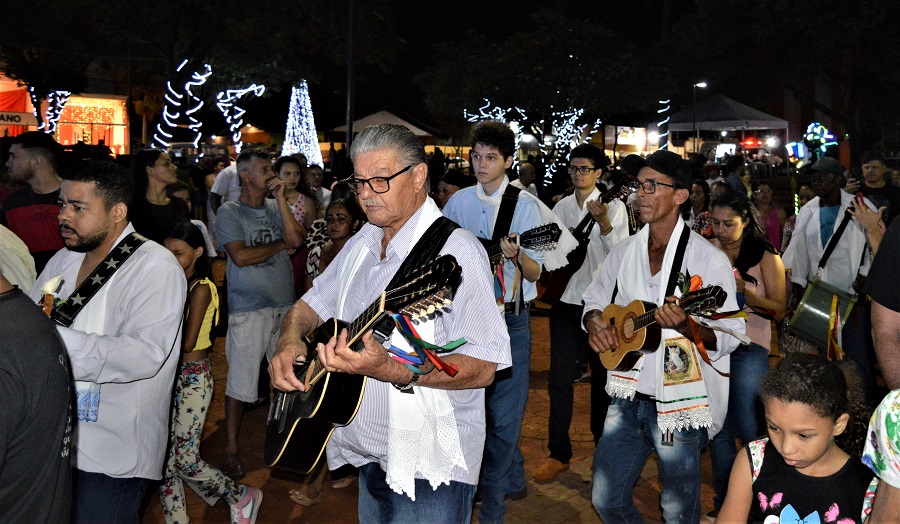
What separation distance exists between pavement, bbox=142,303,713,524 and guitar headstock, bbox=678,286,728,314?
2326mm

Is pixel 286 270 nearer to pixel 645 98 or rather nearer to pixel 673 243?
pixel 673 243

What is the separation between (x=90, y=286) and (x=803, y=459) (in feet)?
9.69

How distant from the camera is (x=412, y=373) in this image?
9.14 feet

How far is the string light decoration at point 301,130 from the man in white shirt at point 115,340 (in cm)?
2509

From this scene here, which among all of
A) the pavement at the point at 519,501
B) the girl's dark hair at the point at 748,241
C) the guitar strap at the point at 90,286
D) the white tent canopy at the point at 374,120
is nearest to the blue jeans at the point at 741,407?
the girl's dark hair at the point at 748,241

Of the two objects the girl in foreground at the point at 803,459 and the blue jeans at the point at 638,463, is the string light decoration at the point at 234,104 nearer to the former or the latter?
the blue jeans at the point at 638,463

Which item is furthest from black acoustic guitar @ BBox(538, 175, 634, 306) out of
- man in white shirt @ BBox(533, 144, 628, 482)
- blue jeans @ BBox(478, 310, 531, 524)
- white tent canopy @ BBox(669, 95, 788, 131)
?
white tent canopy @ BBox(669, 95, 788, 131)

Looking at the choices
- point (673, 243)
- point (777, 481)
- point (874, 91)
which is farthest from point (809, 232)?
point (874, 91)

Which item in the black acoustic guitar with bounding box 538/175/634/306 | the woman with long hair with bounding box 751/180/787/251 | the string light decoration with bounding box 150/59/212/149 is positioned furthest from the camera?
the string light decoration with bounding box 150/59/212/149

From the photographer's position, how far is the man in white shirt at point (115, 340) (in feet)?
11.9

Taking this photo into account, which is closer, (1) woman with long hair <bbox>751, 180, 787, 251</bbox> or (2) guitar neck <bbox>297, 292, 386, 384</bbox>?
(2) guitar neck <bbox>297, 292, 386, 384</bbox>

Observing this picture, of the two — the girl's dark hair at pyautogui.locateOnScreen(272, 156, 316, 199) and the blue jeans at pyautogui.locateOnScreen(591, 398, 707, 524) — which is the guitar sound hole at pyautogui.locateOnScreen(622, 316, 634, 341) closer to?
the blue jeans at pyautogui.locateOnScreen(591, 398, 707, 524)

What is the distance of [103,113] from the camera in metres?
34.8

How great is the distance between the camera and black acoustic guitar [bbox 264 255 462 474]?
8.63ft
